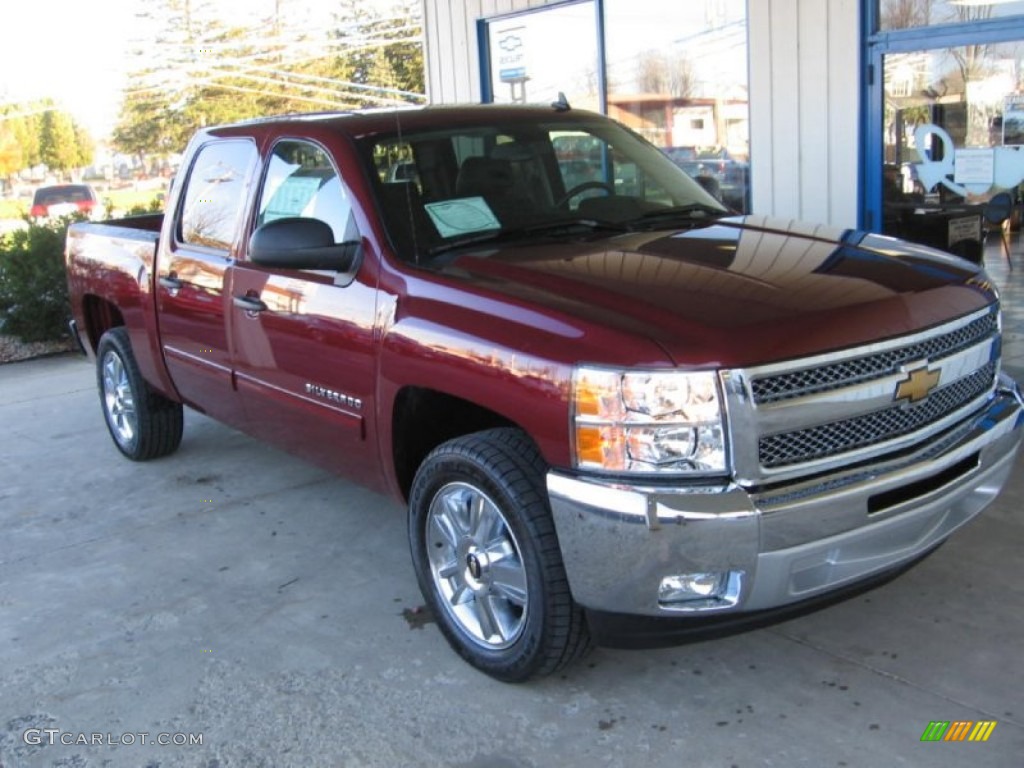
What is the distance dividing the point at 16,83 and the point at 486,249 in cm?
5459

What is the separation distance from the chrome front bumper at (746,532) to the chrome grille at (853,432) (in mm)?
73

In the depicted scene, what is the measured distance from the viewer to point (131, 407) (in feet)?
21.0

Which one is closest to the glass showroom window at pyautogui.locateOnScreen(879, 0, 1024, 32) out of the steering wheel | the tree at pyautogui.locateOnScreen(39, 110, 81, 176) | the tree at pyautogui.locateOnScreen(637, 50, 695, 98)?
the tree at pyautogui.locateOnScreen(637, 50, 695, 98)

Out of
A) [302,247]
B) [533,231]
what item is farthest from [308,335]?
[533,231]

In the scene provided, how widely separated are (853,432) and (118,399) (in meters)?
4.84

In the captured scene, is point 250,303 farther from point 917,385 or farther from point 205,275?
point 917,385

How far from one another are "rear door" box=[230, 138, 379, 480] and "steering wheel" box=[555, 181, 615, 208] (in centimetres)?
87

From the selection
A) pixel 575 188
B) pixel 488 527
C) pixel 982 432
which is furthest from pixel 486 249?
pixel 982 432

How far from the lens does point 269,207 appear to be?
470 centimetres

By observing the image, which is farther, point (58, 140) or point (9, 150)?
point (58, 140)

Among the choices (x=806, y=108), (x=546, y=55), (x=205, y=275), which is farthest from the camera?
(x=546, y=55)

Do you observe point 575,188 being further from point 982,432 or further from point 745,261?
point 982,432

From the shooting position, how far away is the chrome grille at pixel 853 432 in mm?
3021

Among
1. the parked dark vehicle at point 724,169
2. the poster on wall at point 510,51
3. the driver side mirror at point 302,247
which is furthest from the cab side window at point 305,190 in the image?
the poster on wall at point 510,51
